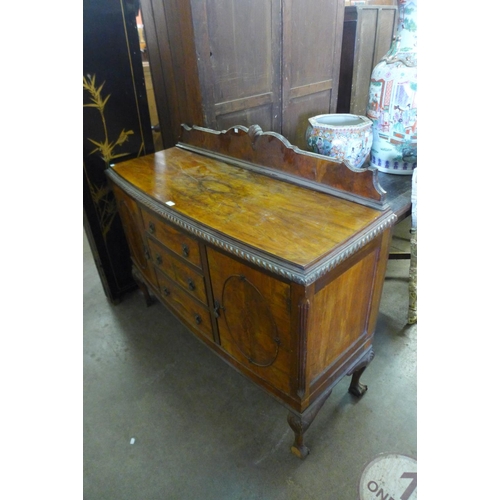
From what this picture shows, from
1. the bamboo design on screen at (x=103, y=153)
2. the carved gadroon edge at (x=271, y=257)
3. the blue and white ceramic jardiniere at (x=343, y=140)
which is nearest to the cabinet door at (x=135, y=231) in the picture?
the bamboo design on screen at (x=103, y=153)

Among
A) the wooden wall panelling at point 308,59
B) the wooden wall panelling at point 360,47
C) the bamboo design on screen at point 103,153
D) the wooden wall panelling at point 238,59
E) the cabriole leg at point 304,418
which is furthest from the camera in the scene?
the wooden wall panelling at point 360,47

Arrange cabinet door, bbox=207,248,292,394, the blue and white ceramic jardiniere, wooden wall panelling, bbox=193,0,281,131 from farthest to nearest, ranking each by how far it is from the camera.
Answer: wooden wall panelling, bbox=193,0,281,131, the blue and white ceramic jardiniere, cabinet door, bbox=207,248,292,394

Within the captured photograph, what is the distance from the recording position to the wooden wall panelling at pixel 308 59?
5.51 feet

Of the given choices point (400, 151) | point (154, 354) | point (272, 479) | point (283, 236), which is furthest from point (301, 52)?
point (272, 479)

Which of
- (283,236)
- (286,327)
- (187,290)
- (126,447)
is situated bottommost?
(126,447)

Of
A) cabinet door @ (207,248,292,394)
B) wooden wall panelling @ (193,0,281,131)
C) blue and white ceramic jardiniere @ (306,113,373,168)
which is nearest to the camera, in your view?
cabinet door @ (207,248,292,394)

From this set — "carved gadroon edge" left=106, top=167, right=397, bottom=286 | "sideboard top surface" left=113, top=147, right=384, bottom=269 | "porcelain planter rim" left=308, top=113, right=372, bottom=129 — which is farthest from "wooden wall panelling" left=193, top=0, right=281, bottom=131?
"carved gadroon edge" left=106, top=167, right=397, bottom=286

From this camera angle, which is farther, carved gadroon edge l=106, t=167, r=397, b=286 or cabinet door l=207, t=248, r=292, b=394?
cabinet door l=207, t=248, r=292, b=394

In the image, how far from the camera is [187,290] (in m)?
1.29

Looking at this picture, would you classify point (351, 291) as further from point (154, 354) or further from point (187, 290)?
point (154, 354)

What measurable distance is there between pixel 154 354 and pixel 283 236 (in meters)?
1.08

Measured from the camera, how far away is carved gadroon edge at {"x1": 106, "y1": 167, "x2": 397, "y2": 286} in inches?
31.5

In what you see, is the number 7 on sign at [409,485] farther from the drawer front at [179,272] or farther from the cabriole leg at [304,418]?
the drawer front at [179,272]

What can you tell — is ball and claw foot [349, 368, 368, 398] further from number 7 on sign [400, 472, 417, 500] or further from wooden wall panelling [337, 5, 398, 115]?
wooden wall panelling [337, 5, 398, 115]
